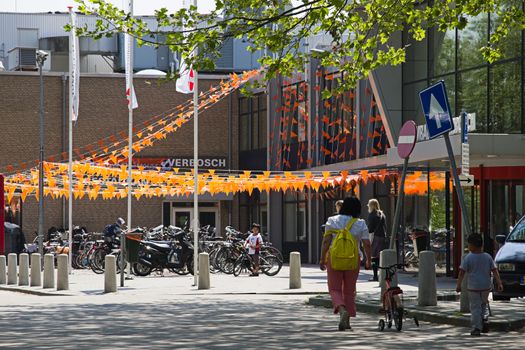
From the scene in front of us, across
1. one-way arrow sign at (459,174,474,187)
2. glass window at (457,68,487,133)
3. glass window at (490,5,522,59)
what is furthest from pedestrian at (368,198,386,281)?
one-way arrow sign at (459,174,474,187)

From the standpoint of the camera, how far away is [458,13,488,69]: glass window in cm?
2911

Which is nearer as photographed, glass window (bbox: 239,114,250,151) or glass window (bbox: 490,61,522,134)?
glass window (bbox: 490,61,522,134)

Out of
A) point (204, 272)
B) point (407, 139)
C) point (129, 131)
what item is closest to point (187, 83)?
point (129, 131)

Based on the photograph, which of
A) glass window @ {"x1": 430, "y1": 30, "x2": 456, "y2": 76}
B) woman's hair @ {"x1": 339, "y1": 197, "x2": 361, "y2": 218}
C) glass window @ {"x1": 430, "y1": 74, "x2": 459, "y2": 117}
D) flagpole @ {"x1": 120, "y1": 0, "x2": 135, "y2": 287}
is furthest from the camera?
glass window @ {"x1": 430, "y1": 30, "x2": 456, "y2": 76}

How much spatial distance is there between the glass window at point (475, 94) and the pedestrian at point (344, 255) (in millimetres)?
13448

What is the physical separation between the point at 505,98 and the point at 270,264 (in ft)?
28.9

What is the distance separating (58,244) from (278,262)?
12.0 meters

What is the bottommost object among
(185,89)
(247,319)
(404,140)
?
(247,319)

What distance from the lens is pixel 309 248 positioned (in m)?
45.5

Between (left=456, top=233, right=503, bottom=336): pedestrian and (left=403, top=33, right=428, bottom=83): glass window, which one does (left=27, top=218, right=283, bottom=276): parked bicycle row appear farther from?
(left=456, top=233, right=503, bottom=336): pedestrian

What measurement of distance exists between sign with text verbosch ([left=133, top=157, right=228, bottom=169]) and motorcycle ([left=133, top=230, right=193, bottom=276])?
19.9 meters

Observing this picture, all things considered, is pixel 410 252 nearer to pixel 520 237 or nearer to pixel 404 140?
pixel 520 237

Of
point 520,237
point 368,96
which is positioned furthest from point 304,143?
point 520,237

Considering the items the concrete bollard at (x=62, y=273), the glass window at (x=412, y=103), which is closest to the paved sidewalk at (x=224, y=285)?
the concrete bollard at (x=62, y=273)
